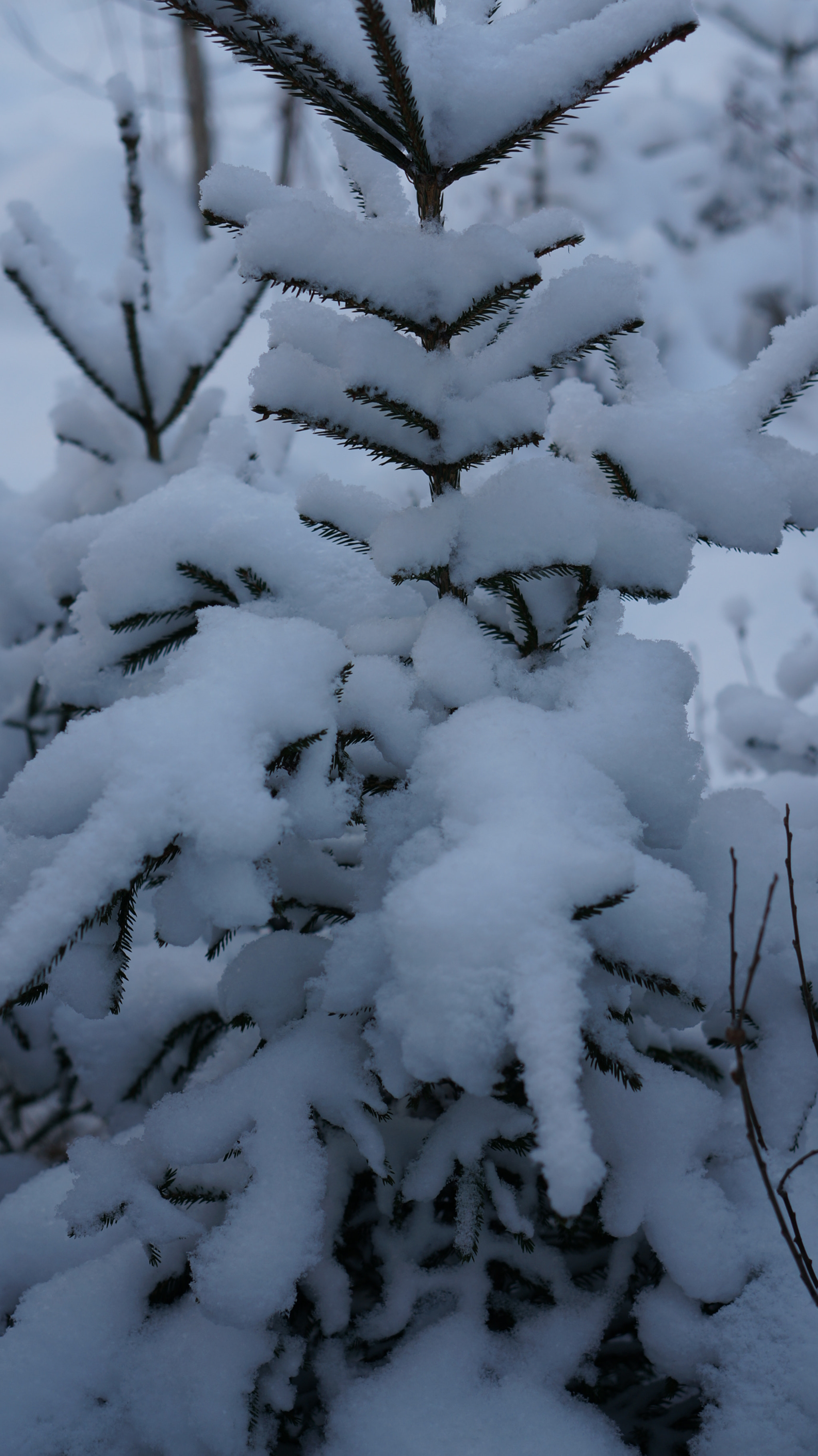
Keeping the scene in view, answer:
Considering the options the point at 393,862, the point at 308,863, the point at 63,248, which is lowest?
the point at 308,863

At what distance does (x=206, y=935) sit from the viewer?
5.81ft

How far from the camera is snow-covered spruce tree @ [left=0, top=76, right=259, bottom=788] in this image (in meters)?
1.94

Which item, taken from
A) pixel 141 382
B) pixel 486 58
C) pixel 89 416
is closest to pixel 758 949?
pixel 486 58

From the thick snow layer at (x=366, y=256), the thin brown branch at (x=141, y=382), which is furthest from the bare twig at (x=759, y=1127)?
the thin brown branch at (x=141, y=382)

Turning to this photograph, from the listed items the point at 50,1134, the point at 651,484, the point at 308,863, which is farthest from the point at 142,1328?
the point at 50,1134

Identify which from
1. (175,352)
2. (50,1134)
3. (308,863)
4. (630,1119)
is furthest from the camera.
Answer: (50,1134)

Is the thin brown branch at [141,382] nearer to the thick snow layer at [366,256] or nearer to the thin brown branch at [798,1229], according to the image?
the thick snow layer at [366,256]

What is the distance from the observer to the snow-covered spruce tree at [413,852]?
90cm

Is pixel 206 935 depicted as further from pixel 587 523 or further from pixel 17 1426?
pixel 587 523

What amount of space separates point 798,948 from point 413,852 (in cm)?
53

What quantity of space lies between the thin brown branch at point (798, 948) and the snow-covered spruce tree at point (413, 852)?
0.10 metres

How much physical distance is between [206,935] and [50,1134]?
5.81 feet

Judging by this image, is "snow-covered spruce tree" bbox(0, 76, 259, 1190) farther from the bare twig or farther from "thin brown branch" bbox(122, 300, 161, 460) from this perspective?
the bare twig

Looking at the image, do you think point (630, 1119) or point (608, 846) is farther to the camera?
→ point (630, 1119)
